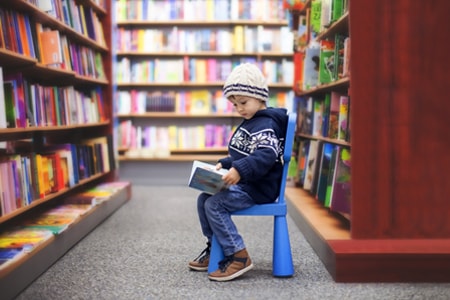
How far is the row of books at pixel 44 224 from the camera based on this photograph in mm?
2005

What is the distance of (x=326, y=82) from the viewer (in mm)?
2871

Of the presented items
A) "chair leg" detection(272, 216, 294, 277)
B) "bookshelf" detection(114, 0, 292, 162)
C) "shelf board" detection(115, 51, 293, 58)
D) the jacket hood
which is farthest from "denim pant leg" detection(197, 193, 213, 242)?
"shelf board" detection(115, 51, 293, 58)

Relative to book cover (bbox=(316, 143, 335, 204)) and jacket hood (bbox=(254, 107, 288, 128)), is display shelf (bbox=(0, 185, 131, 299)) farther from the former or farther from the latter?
book cover (bbox=(316, 143, 335, 204))

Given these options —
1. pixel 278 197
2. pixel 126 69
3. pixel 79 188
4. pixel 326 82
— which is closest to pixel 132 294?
pixel 278 197

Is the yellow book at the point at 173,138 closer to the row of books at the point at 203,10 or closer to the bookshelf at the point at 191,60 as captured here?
the bookshelf at the point at 191,60

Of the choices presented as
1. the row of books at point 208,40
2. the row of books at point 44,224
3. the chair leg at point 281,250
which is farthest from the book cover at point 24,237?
the row of books at point 208,40

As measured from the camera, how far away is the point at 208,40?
5.29m

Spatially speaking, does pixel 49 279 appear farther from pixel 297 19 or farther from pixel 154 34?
pixel 154 34

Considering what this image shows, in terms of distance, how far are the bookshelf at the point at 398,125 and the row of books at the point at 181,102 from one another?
10.5 ft

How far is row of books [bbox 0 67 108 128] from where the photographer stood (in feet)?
7.33

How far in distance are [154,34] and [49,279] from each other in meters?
3.66

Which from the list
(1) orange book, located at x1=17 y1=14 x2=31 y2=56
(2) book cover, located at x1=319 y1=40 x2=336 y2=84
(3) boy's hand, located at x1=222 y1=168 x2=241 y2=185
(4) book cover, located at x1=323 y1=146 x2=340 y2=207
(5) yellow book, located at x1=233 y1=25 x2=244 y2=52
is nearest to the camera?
(3) boy's hand, located at x1=222 y1=168 x2=241 y2=185

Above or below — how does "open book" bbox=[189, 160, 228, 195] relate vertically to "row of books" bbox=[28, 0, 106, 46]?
below

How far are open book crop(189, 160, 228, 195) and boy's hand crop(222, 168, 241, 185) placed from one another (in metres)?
0.02
